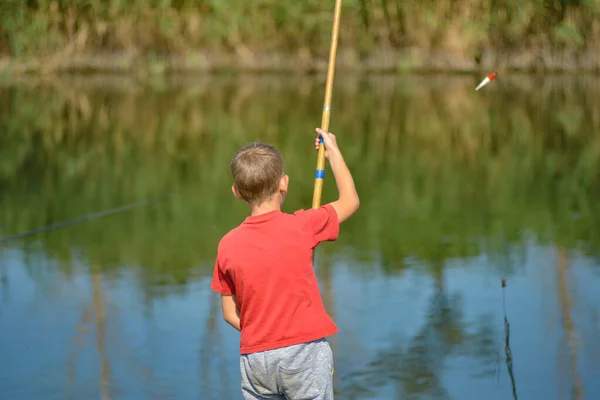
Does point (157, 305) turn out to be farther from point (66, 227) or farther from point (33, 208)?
point (33, 208)

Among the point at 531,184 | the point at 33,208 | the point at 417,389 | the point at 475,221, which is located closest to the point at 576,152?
the point at 531,184

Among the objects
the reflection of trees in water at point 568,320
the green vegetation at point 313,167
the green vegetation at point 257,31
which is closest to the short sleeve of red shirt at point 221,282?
the reflection of trees in water at point 568,320

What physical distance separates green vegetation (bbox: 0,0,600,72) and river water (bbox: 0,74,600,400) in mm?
7663

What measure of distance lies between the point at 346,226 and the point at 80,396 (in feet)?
10.8

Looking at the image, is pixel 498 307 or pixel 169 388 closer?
pixel 169 388

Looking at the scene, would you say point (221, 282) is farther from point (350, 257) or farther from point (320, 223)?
point (350, 257)

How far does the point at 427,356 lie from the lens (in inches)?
170

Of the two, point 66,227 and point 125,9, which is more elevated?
point 125,9

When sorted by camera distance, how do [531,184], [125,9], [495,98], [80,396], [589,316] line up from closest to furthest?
[80,396] < [589,316] < [531,184] < [495,98] < [125,9]

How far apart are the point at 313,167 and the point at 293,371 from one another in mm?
7114

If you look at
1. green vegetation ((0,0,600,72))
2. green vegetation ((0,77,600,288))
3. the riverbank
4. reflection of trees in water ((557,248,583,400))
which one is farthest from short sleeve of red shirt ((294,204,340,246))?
green vegetation ((0,0,600,72))

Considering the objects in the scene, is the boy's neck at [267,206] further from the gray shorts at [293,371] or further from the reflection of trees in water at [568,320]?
the reflection of trees in water at [568,320]

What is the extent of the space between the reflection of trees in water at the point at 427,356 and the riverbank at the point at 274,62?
16103 mm

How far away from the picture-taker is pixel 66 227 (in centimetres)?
716
